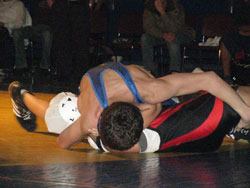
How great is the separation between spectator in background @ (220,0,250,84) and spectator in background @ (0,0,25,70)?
2.99 meters

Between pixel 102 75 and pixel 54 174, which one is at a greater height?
pixel 102 75

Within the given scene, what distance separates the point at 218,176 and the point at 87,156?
89 cm

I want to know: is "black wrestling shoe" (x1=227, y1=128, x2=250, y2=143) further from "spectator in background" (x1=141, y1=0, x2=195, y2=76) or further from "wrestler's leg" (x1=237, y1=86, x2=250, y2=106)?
"spectator in background" (x1=141, y1=0, x2=195, y2=76)

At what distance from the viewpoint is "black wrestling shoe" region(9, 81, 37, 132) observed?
4488 mm

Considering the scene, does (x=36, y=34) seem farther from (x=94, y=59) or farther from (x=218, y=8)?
(x=218, y=8)

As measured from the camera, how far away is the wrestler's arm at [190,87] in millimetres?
3389

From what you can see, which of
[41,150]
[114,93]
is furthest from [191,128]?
[41,150]

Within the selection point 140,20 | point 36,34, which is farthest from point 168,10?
point 36,34

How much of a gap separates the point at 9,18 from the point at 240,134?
4.96m

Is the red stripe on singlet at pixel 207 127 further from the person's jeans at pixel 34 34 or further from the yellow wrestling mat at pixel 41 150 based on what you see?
the person's jeans at pixel 34 34

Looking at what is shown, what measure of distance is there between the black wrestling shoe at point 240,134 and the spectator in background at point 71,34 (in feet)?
12.0

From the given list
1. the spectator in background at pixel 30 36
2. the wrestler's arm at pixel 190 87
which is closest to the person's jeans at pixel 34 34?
the spectator in background at pixel 30 36

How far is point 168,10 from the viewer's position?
23.6 feet

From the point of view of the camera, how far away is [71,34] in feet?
24.3
